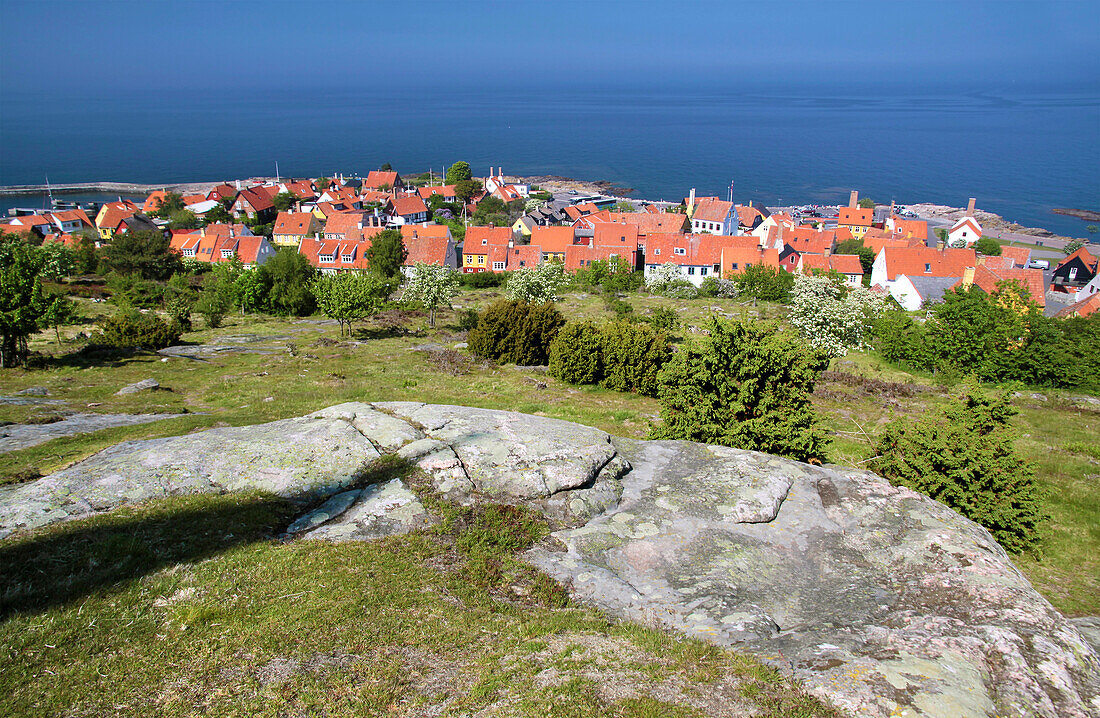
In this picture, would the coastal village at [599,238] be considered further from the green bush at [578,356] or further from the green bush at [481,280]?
the green bush at [578,356]

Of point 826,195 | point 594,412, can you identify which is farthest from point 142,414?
point 826,195

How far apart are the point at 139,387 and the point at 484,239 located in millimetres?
59989

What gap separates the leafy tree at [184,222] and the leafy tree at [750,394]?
10232 centimetres

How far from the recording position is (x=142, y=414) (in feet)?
55.7

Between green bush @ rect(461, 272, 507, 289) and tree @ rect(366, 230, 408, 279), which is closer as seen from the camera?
tree @ rect(366, 230, 408, 279)

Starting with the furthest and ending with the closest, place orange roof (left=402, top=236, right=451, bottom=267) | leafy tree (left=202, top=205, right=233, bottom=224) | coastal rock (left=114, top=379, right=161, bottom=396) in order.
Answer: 1. leafy tree (left=202, top=205, right=233, bottom=224)
2. orange roof (left=402, top=236, right=451, bottom=267)
3. coastal rock (left=114, top=379, right=161, bottom=396)

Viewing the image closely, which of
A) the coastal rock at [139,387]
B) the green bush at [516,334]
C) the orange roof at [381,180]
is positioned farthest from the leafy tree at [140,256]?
the orange roof at [381,180]

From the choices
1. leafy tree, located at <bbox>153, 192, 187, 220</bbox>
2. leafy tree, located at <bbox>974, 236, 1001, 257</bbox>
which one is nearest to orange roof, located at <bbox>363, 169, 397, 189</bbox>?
leafy tree, located at <bbox>153, 192, 187, 220</bbox>

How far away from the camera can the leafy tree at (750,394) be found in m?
14.8

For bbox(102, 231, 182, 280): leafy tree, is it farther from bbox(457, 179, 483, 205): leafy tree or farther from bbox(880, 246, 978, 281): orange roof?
bbox(880, 246, 978, 281): orange roof

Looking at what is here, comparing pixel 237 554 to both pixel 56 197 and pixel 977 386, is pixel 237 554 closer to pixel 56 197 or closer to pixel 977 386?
pixel 977 386

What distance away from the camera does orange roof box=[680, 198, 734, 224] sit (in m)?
98.6

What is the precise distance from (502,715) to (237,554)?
4.81 meters

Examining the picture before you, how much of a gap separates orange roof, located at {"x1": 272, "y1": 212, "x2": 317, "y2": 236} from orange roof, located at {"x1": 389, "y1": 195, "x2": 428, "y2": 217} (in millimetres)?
16420
